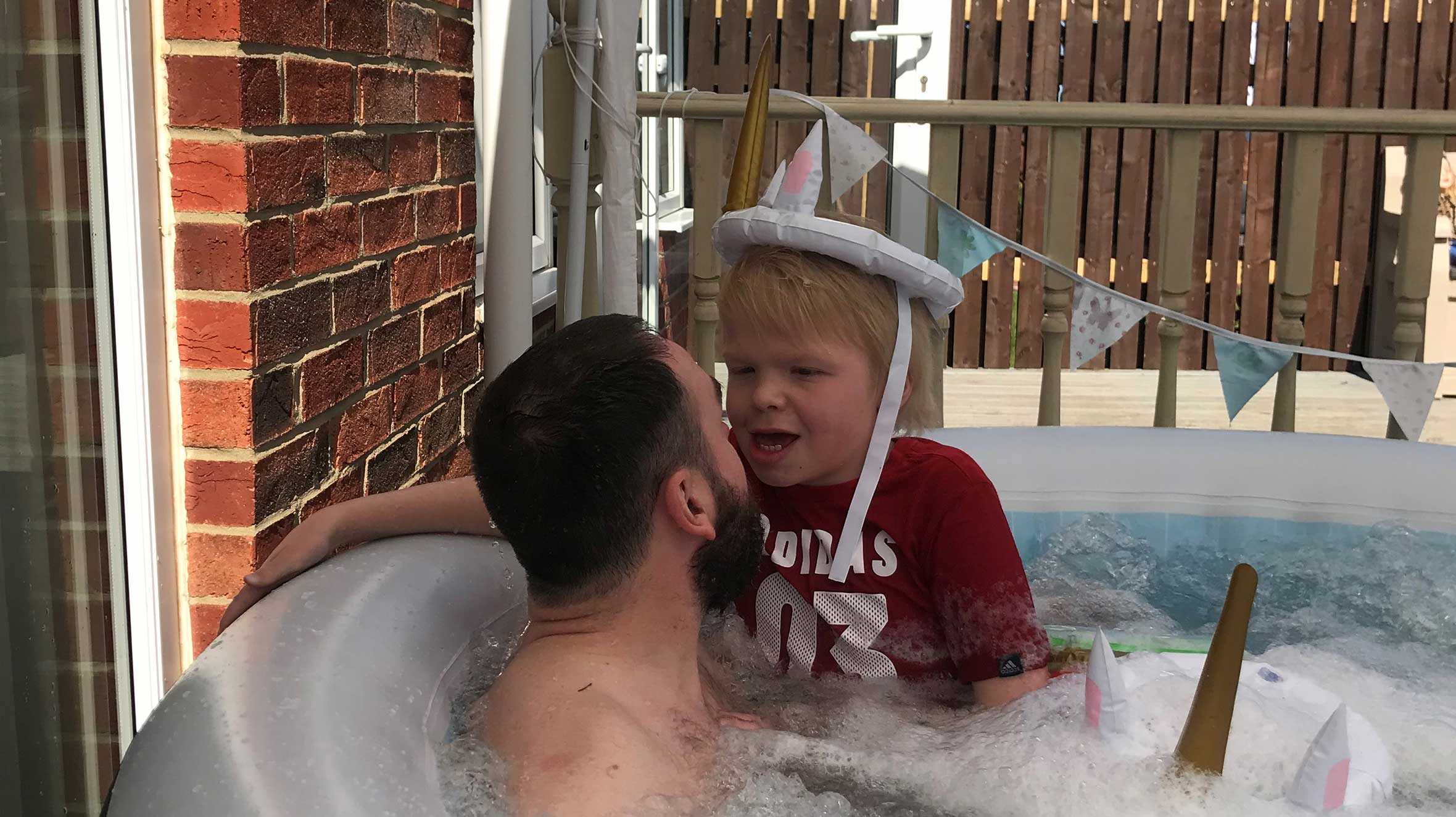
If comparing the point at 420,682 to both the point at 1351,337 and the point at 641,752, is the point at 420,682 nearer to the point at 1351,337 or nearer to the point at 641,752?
the point at 641,752

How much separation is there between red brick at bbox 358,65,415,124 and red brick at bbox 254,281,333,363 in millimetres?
304

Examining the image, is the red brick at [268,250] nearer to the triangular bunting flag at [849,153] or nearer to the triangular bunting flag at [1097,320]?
the triangular bunting flag at [849,153]

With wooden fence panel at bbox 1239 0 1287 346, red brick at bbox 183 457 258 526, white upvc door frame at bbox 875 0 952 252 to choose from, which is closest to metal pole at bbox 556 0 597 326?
red brick at bbox 183 457 258 526

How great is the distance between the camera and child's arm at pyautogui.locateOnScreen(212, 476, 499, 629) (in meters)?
1.59

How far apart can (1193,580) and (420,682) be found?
5.42ft

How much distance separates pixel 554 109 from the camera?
315 centimetres

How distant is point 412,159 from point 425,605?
0.98m

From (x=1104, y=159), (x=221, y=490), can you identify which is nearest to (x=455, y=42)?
(x=221, y=490)

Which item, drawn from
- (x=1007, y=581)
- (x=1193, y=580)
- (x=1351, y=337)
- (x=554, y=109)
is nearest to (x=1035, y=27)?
(x=1351, y=337)

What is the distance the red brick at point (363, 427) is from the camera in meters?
2.09

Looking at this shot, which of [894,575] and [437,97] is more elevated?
[437,97]

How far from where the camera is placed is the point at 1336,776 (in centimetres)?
142

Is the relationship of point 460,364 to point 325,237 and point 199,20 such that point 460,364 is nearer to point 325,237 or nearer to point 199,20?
point 325,237

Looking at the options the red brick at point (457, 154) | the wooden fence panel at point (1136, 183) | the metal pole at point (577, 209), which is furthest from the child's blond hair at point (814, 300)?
the wooden fence panel at point (1136, 183)
